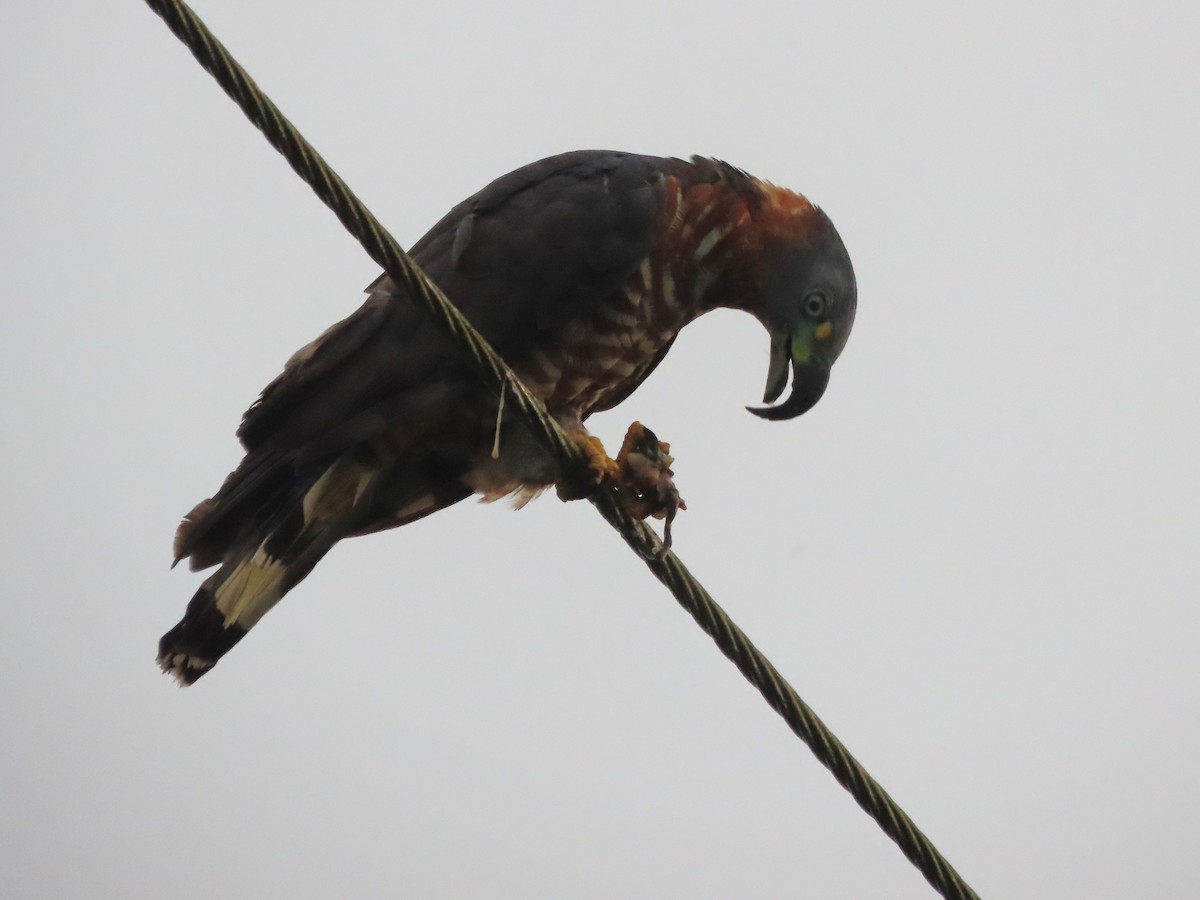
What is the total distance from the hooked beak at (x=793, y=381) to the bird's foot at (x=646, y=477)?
830 millimetres

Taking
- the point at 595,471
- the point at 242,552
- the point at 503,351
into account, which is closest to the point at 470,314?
the point at 503,351

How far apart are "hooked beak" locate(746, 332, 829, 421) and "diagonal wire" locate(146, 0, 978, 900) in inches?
51.3

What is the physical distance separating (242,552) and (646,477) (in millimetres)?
1560


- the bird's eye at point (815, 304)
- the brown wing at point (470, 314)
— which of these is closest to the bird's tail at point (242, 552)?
the brown wing at point (470, 314)

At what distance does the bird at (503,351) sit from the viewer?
15.3 ft

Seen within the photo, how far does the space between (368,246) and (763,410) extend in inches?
87.3

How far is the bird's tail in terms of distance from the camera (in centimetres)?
475

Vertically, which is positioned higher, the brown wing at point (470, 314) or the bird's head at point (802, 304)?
the brown wing at point (470, 314)

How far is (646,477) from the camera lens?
4305 mm

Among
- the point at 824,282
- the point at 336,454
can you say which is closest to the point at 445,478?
the point at 336,454

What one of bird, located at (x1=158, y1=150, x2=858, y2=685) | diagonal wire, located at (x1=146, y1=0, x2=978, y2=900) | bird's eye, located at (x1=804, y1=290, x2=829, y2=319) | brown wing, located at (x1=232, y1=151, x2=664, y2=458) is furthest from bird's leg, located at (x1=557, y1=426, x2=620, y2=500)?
bird's eye, located at (x1=804, y1=290, x2=829, y2=319)

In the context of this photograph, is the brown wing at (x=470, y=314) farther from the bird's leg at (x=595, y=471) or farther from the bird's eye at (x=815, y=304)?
the bird's eye at (x=815, y=304)

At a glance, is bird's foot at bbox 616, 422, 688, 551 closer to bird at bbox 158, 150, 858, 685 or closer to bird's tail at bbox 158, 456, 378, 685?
bird at bbox 158, 150, 858, 685

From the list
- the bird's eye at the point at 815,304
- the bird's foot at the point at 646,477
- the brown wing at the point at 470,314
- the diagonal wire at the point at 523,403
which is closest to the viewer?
the diagonal wire at the point at 523,403
